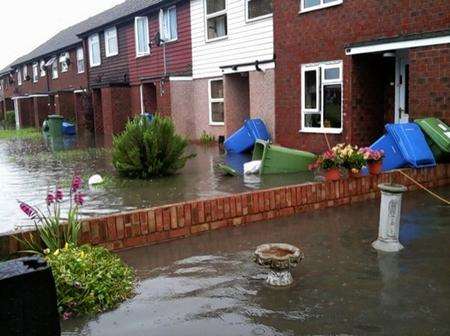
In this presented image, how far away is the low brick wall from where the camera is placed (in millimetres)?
5590

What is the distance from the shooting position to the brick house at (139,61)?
2036 cm

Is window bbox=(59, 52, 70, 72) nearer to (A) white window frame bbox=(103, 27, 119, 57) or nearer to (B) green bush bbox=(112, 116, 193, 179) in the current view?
(A) white window frame bbox=(103, 27, 119, 57)

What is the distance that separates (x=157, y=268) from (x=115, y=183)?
5.48m

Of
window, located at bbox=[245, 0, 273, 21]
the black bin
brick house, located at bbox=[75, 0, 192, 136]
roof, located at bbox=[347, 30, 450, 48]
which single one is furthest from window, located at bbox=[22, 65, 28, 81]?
the black bin

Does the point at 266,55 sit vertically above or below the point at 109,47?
below

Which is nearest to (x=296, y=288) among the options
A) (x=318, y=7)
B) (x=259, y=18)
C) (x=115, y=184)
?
(x=115, y=184)

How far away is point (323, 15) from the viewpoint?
12.7 m

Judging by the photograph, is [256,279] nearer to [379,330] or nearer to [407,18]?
[379,330]

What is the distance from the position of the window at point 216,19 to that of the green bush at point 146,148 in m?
8.35

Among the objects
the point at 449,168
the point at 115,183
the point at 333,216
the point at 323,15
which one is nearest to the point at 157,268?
the point at 333,216

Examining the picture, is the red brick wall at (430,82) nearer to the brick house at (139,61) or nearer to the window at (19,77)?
the brick house at (139,61)

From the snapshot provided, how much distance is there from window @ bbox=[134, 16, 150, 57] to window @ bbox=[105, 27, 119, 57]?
2705 millimetres

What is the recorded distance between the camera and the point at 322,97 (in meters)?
13.0

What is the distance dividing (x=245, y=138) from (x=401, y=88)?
468 cm
